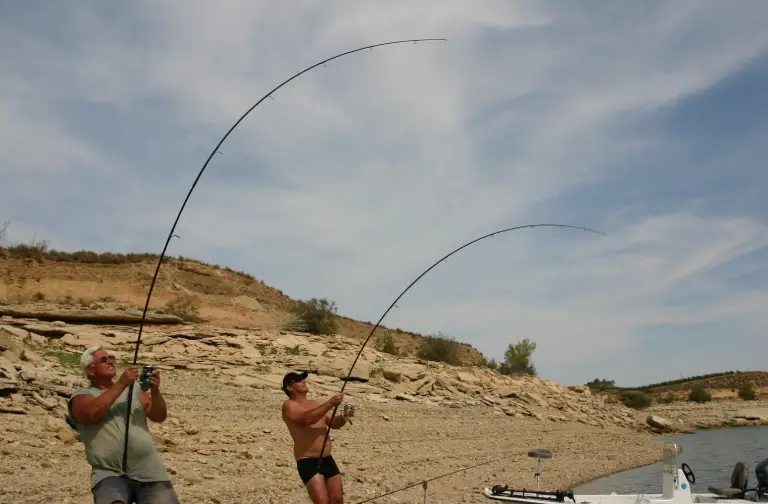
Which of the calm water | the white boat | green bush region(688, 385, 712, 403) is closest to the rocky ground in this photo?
the calm water

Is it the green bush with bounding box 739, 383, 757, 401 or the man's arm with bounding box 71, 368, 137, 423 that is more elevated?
the green bush with bounding box 739, 383, 757, 401

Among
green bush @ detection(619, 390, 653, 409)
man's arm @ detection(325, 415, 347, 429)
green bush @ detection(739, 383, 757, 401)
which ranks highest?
green bush @ detection(739, 383, 757, 401)

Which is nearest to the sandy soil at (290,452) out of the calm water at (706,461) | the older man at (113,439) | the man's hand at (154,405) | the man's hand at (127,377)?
the calm water at (706,461)

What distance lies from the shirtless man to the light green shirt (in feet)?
3.71

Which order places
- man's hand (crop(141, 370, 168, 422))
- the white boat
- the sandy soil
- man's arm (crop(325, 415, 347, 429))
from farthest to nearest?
the sandy soil < the white boat < man's arm (crop(325, 415, 347, 429)) < man's hand (crop(141, 370, 168, 422))

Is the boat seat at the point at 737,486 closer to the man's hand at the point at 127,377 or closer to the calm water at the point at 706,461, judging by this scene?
the calm water at the point at 706,461

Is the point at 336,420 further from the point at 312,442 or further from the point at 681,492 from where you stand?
the point at 681,492

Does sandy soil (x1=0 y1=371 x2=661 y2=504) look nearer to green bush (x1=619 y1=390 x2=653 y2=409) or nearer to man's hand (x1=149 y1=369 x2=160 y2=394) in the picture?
man's hand (x1=149 y1=369 x2=160 y2=394)

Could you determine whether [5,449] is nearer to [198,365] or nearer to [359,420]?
[359,420]

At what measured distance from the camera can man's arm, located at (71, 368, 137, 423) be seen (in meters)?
3.98

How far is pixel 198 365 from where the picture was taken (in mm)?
17906

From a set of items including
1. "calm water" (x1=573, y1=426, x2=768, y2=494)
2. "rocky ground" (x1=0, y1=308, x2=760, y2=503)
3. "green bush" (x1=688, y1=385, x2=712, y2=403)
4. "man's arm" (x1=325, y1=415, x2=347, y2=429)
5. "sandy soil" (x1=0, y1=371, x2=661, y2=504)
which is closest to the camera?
"man's arm" (x1=325, y1=415, x2=347, y2=429)

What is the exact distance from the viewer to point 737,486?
→ 775 cm

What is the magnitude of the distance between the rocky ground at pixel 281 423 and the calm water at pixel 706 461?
576mm
